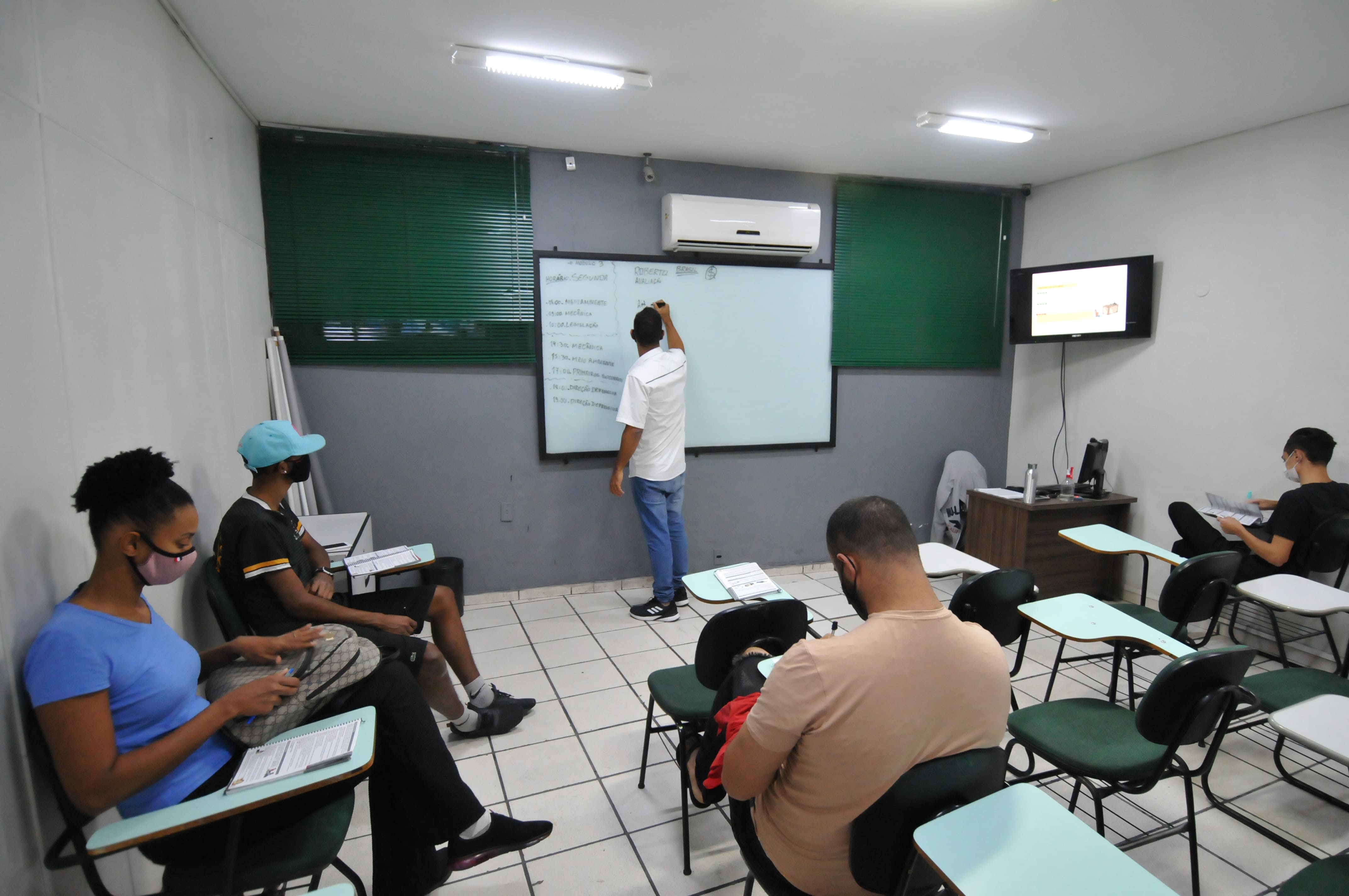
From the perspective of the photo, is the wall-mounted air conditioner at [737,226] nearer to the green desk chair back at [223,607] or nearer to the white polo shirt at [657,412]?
the white polo shirt at [657,412]

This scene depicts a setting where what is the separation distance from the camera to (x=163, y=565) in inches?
56.2

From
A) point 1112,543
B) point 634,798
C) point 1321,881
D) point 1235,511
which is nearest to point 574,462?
point 634,798

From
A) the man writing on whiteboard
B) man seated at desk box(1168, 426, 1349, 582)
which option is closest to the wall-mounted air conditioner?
the man writing on whiteboard

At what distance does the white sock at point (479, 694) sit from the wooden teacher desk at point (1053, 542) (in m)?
3.35

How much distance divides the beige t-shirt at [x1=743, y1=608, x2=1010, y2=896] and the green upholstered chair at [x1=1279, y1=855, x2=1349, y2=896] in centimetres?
76

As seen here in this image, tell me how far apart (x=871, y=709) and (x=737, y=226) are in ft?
11.9

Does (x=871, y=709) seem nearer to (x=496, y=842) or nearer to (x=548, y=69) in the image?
(x=496, y=842)

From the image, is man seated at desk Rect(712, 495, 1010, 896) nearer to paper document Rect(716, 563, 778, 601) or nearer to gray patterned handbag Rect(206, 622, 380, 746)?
paper document Rect(716, 563, 778, 601)

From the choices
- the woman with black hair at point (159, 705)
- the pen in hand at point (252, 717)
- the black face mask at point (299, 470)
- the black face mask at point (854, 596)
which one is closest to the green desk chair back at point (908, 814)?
the black face mask at point (854, 596)

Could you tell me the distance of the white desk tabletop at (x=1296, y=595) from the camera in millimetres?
2441

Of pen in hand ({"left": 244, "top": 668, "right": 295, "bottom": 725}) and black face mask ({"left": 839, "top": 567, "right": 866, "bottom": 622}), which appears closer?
black face mask ({"left": 839, "top": 567, "right": 866, "bottom": 622})

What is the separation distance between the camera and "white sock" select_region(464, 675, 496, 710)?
2732 millimetres

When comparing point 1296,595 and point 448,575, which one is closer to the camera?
point 1296,595

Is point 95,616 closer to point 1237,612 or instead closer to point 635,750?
point 635,750
